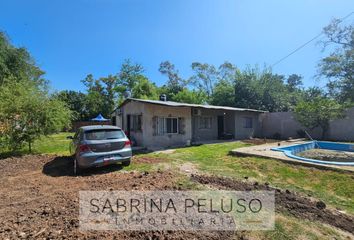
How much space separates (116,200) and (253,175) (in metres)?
4.35

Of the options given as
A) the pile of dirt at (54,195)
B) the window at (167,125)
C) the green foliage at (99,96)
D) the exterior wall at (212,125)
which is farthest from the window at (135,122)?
the green foliage at (99,96)

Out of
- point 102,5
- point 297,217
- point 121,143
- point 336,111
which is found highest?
point 102,5

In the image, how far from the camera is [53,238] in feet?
9.73

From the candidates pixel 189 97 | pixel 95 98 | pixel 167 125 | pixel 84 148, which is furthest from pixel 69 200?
pixel 95 98

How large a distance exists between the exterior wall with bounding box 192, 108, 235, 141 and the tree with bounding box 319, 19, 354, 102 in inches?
531

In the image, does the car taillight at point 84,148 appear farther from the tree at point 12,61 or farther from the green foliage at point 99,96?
the green foliage at point 99,96

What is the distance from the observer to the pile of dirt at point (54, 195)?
3123 mm

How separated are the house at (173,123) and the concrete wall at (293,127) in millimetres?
2997

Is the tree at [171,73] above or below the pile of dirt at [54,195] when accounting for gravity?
above

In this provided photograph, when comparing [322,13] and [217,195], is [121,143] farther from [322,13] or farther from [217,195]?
[322,13]

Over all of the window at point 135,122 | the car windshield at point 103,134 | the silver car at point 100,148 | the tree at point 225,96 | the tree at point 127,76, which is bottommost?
the silver car at point 100,148

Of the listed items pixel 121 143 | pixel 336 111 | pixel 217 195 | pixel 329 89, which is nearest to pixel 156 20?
pixel 121 143

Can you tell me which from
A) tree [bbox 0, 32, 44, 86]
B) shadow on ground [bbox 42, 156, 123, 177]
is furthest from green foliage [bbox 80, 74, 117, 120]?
shadow on ground [bbox 42, 156, 123, 177]

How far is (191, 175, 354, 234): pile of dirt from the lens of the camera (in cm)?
389
